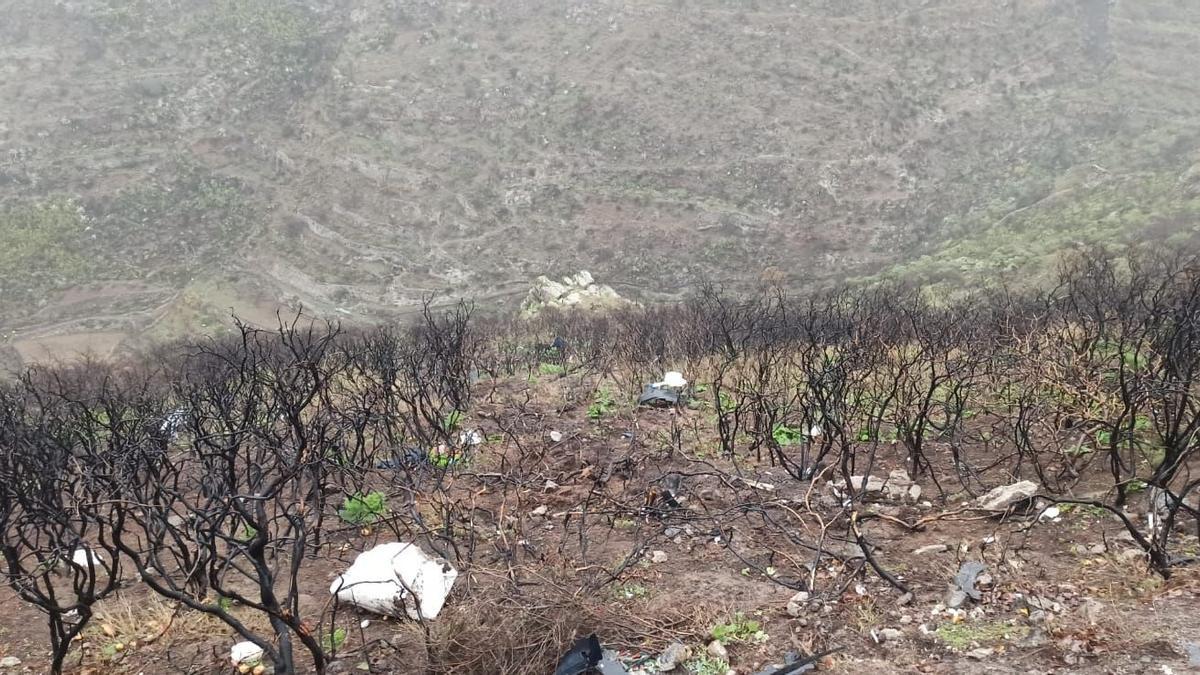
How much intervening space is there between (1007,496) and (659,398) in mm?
4362

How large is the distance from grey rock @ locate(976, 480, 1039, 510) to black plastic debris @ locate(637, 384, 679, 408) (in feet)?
13.2

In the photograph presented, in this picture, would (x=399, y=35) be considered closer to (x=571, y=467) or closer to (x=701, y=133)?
(x=701, y=133)

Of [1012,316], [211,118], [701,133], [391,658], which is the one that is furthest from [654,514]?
[211,118]

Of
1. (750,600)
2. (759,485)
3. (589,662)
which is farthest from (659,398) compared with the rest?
(589,662)

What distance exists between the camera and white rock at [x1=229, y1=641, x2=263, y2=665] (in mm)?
3551

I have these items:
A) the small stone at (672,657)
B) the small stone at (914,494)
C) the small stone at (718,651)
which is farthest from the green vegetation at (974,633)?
the small stone at (914,494)

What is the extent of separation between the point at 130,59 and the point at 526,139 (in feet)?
72.0

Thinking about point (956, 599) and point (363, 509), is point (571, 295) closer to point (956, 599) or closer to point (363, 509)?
point (363, 509)

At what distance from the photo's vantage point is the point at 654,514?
490 centimetres

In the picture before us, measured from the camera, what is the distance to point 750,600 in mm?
3773

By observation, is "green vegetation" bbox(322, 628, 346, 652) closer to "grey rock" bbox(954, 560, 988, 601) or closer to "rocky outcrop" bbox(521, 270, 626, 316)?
"grey rock" bbox(954, 560, 988, 601)

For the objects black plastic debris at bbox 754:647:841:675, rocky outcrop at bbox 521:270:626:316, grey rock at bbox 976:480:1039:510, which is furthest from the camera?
rocky outcrop at bbox 521:270:626:316

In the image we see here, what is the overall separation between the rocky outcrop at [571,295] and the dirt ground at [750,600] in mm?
17792

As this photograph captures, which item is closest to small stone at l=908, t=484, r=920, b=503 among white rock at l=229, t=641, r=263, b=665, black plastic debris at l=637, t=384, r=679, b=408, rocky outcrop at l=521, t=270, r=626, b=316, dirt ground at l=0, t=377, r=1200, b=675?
dirt ground at l=0, t=377, r=1200, b=675
